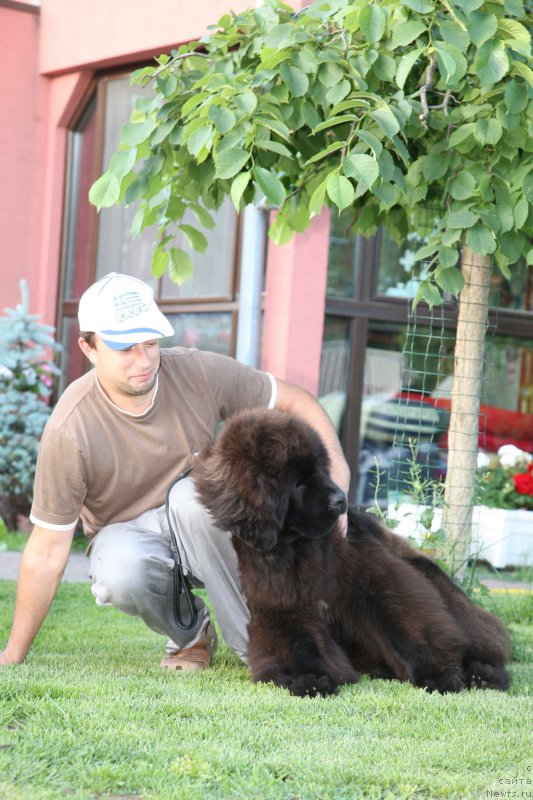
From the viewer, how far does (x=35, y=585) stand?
3.24m

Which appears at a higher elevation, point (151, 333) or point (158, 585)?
point (151, 333)

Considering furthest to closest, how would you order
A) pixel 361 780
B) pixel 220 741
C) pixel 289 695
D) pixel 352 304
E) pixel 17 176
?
pixel 17 176 → pixel 352 304 → pixel 289 695 → pixel 220 741 → pixel 361 780

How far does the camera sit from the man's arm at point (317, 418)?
Answer: 3.40 m

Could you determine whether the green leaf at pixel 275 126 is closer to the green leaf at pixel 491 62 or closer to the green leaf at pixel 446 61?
the green leaf at pixel 446 61

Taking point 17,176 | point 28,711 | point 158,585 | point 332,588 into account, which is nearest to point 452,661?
point 332,588

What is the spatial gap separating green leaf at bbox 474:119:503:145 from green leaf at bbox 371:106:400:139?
378mm

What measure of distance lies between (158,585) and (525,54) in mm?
2013

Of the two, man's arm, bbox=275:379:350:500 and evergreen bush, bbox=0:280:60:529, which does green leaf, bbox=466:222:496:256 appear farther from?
evergreen bush, bbox=0:280:60:529

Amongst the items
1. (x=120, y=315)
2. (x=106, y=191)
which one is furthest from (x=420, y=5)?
(x=120, y=315)

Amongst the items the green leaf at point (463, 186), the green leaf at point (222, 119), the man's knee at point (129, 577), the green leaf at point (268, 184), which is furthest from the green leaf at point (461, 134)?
the man's knee at point (129, 577)

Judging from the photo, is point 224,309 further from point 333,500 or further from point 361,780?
point 361,780

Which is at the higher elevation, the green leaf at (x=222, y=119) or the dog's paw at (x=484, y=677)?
the green leaf at (x=222, y=119)

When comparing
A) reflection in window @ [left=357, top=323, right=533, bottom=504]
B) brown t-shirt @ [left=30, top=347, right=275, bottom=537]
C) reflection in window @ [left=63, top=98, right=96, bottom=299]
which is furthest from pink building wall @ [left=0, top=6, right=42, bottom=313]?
brown t-shirt @ [left=30, top=347, right=275, bottom=537]

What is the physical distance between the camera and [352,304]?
23.7 ft
